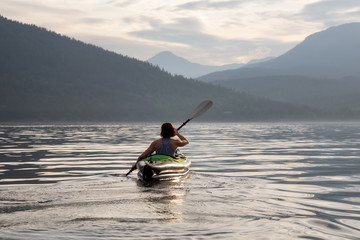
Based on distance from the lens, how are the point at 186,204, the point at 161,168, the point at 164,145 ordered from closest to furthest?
the point at 186,204
the point at 161,168
the point at 164,145

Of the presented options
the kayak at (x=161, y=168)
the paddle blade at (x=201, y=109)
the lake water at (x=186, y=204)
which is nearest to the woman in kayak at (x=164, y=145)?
the kayak at (x=161, y=168)

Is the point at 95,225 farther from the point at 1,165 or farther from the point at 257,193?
the point at 1,165

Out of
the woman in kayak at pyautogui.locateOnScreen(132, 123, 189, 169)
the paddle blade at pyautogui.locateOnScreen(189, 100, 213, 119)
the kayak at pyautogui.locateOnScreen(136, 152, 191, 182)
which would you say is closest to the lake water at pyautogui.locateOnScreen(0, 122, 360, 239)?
the kayak at pyautogui.locateOnScreen(136, 152, 191, 182)

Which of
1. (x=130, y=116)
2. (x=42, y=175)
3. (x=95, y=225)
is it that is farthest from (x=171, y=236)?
(x=130, y=116)

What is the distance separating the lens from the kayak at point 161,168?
14469mm

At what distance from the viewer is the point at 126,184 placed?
48.4 ft

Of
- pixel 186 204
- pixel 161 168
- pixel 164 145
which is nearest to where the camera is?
pixel 186 204

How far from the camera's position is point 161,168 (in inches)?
584

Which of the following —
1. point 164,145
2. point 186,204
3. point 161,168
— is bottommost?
point 186,204

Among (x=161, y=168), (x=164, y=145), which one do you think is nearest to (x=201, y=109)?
(x=164, y=145)

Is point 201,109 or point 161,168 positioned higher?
point 201,109

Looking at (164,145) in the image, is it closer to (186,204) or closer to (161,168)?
(161,168)

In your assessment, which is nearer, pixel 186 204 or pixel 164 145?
pixel 186 204

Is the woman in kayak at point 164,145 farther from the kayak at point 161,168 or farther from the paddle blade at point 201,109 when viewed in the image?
the paddle blade at point 201,109
